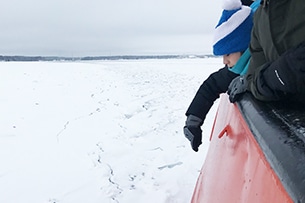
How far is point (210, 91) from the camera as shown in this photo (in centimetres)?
249

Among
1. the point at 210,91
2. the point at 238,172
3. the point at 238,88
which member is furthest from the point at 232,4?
the point at 238,172

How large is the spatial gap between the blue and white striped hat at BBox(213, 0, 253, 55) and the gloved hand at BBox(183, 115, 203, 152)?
0.81 metres

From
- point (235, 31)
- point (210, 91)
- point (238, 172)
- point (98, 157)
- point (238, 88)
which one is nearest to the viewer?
point (238, 172)

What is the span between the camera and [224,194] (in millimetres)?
1368

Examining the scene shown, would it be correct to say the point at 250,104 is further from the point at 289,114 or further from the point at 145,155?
the point at 145,155

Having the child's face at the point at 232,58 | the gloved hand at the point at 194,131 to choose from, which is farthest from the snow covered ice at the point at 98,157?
the child's face at the point at 232,58

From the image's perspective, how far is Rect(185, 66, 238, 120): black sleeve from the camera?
7.92 ft

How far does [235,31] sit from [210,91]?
2.45ft

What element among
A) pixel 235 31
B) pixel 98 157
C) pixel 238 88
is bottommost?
pixel 98 157

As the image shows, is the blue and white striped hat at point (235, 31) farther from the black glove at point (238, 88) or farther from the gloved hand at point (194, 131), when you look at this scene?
the gloved hand at point (194, 131)

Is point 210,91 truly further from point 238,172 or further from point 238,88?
point 238,172

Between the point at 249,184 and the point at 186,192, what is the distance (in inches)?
74.5

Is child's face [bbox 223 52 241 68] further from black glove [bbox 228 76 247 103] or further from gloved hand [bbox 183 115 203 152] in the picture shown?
gloved hand [bbox 183 115 203 152]

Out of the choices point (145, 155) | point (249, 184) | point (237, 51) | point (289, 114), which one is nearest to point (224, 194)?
point (249, 184)
